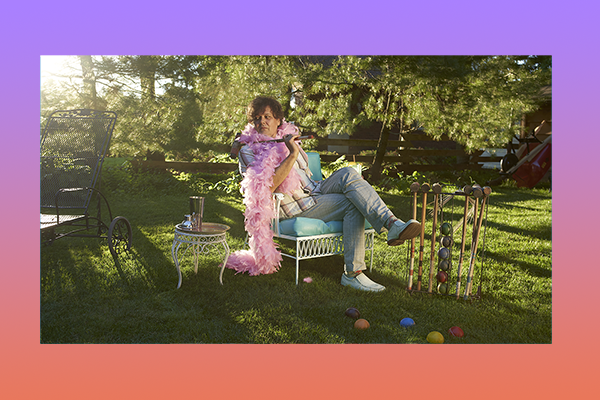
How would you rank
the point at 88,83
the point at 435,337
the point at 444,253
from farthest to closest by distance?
1. the point at 88,83
2. the point at 444,253
3. the point at 435,337

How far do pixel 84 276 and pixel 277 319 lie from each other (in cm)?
150

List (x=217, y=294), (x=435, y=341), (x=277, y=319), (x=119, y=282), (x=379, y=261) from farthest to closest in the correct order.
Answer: (x=379, y=261) < (x=119, y=282) < (x=217, y=294) < (x=277, y=319) < (x=435, y=341)

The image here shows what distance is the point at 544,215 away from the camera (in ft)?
17.8

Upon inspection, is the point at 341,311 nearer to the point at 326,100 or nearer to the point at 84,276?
the point at 84,276

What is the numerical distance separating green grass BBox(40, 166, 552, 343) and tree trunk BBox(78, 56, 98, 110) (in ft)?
4.69

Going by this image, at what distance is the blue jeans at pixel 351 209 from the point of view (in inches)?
114

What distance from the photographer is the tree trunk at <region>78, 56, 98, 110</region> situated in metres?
4.34

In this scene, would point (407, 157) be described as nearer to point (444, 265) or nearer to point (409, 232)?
point (444, 265)

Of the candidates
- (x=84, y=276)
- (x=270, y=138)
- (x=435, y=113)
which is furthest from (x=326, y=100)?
(x=84, y=276)

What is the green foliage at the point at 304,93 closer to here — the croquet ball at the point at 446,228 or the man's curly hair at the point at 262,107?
the man's curly hair at the point at 262,107

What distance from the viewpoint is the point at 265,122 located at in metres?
3.11

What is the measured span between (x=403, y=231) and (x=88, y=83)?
137 inches

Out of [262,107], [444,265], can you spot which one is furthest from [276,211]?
[444,265]

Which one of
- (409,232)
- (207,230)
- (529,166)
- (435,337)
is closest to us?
(435,337)
